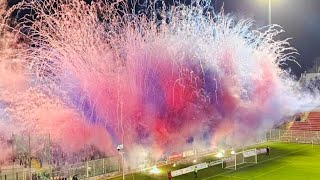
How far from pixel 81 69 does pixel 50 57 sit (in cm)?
258

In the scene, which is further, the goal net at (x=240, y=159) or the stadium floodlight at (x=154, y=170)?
the goal net at (x=240, y=159)

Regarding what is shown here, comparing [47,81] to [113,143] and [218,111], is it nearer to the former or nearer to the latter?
[113,143]

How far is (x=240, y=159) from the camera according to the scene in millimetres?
36688

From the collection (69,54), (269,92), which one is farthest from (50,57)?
(269,92)

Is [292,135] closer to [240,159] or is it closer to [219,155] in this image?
[219,155]

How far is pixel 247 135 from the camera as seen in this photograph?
161 ft

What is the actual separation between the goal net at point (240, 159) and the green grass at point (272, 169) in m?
0.58

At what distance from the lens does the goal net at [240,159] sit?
34594 millimetres

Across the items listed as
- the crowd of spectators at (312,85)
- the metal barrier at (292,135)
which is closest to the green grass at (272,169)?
the metal barrier at (292,135)

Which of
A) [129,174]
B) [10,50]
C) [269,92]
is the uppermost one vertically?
[10,50]

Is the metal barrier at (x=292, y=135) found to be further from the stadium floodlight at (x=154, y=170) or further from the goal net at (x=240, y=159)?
the stadium floodlight at (x=154, y=170)

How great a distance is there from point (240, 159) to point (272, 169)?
3.29 m

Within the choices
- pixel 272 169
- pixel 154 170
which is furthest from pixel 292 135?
pixel 154 170

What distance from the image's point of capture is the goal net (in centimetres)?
3459
